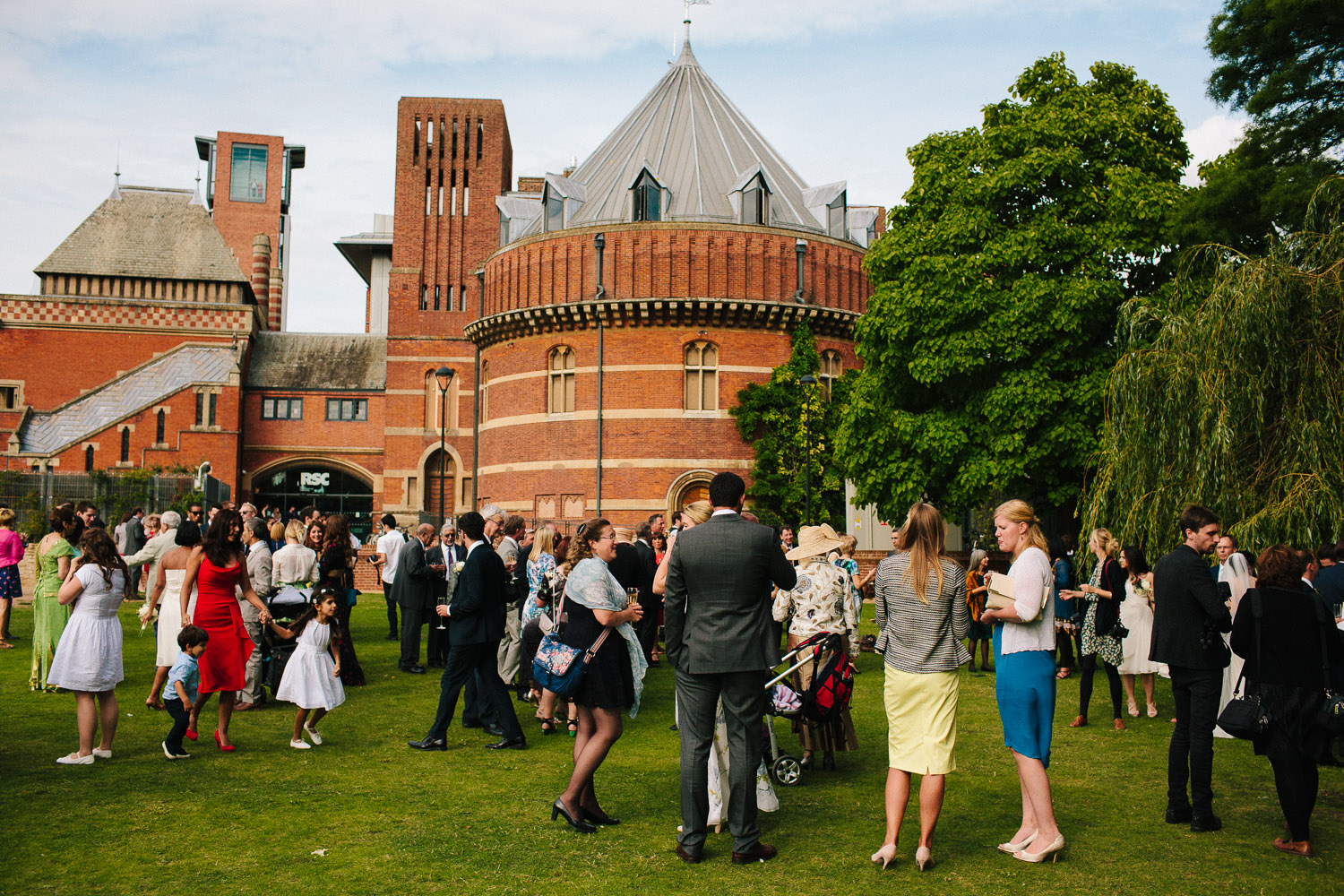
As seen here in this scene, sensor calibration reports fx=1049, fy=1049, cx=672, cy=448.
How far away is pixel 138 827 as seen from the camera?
6.36 meters

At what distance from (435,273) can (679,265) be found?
15617mm

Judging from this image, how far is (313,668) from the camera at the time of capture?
860cm

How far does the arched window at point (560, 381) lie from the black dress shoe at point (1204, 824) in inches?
1142

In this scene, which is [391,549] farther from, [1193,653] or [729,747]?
[1193,653]

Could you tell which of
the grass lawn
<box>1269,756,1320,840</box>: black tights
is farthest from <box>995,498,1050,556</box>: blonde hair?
<box>1269,756,1320,840</box>: black tights

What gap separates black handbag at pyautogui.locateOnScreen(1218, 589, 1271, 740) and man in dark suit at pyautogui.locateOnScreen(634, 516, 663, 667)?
15.7 feet

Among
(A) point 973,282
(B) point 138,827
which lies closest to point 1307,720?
(B) point 138,827

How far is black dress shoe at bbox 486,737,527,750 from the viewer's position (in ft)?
29.5

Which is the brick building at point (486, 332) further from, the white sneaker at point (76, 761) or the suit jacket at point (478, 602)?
the white sneaker at point (76, 761)

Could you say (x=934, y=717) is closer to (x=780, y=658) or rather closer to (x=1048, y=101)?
(x=780, y=658)

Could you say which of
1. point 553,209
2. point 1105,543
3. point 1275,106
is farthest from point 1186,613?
point 553,209

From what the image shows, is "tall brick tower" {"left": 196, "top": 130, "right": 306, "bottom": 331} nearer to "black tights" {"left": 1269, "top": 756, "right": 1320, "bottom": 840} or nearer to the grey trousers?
the grey trousers

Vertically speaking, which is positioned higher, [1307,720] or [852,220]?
[852,220]

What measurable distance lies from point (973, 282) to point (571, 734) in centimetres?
1567
